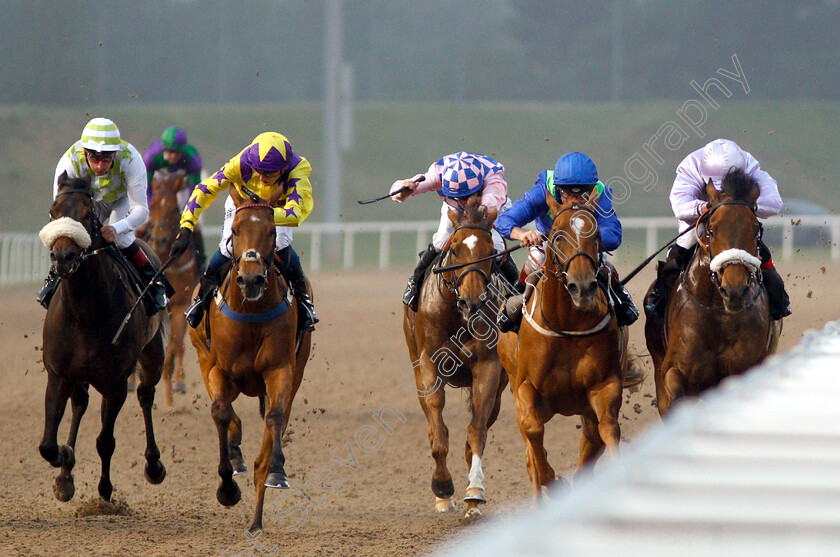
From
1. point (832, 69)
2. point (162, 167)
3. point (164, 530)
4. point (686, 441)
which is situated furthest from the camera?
point (832, 69)

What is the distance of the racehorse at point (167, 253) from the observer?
29.4ft

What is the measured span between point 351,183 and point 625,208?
7.97 metres

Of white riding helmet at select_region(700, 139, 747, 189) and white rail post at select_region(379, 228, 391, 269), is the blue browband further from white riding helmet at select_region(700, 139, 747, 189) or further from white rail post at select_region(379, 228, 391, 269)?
white rail post at select_region(379, 228, 391, 269)

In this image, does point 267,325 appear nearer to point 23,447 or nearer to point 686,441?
point 23,447

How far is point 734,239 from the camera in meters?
5.38

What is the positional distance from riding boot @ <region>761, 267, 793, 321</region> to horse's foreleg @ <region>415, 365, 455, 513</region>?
179 cm

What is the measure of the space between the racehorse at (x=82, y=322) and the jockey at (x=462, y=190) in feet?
→ 5.31

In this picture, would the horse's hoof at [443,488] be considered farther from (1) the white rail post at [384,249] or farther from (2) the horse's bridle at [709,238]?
(1) the white rail post at [384,249]

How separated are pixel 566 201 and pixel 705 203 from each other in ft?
2.64

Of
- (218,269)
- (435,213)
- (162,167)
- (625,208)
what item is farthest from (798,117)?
(218,269)

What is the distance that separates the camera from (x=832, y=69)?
3572 cm

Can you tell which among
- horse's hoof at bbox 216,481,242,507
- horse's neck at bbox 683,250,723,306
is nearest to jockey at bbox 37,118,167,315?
horse's hoof at bbox 216,481,242,507

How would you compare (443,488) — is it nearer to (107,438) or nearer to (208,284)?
(208,284)

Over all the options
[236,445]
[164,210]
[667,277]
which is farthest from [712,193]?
[164,210]
